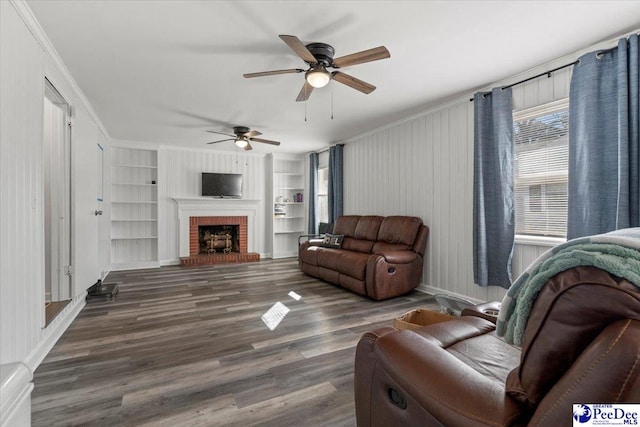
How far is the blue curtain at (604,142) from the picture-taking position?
7.45 ft

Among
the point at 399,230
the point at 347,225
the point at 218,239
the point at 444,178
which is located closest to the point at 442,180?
the point at 444,178

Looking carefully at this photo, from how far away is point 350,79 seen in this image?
2695mm

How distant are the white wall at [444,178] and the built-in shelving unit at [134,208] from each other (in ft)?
15.5

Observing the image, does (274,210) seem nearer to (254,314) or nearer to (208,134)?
(208,134)

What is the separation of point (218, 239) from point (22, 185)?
197 inches

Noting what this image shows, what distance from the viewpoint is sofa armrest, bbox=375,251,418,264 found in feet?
12.6

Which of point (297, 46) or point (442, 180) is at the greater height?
point (297, 46)

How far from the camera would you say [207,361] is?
7.42 feet

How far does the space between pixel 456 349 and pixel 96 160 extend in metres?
4.84

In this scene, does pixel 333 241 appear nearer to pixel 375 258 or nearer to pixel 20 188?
pixel 375 258

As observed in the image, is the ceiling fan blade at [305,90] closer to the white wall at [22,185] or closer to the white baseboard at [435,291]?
the white wall at [22,185]

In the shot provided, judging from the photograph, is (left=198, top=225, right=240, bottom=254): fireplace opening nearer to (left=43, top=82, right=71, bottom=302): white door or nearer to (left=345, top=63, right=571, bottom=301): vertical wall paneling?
(left=43, top=82, right=71, bottom=302): white door

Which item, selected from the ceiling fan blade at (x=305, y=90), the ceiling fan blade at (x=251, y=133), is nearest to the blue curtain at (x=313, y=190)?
the ceiling fan blade at (x=251, y=133)

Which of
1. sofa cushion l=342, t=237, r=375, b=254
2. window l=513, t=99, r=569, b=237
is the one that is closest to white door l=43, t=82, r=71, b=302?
sofa cushion l=342, t=237, r=375, b=254
